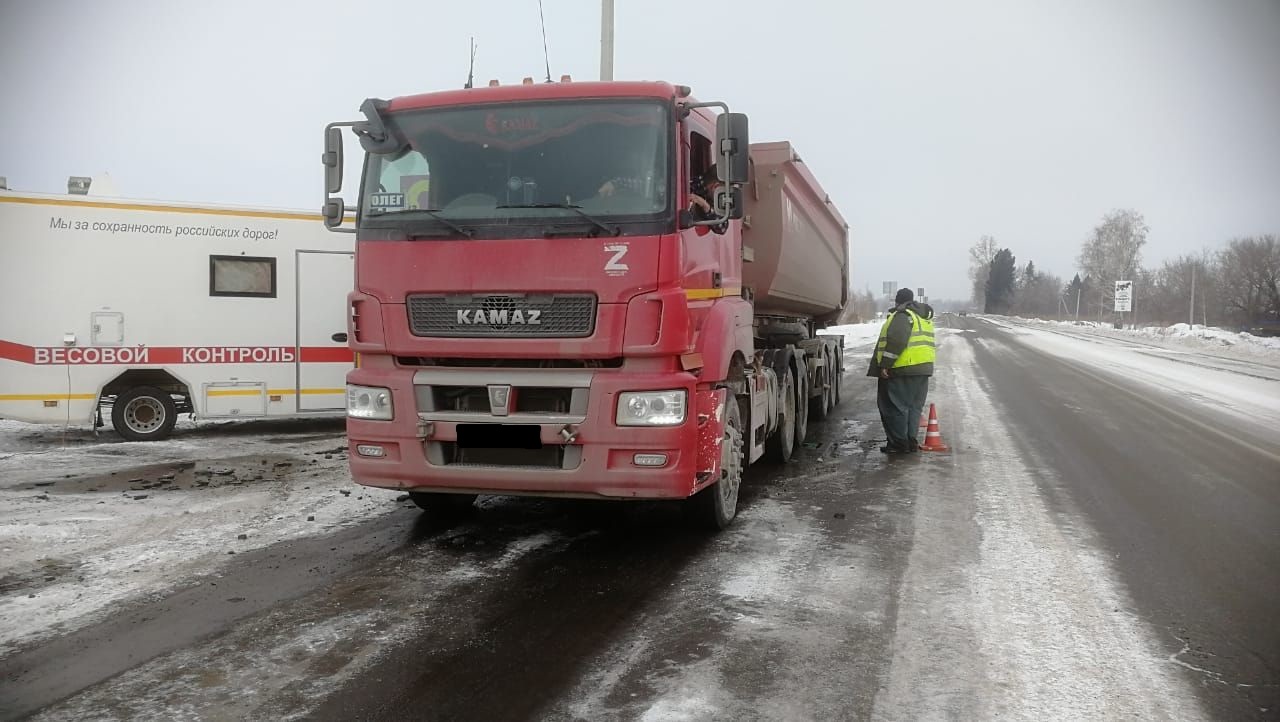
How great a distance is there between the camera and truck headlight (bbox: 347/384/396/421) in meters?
5.53

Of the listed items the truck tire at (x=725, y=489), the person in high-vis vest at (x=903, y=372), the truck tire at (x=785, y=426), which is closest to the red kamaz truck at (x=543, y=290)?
the truck tire at (x=725, y=489)

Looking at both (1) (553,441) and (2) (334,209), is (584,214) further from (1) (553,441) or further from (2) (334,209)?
(2) (334,209)

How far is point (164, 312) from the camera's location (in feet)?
35.0

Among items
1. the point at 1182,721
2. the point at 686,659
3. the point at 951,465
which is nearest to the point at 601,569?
the point at 686,659

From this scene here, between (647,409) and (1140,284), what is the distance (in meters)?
104

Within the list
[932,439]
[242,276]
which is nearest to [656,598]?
[932,439]

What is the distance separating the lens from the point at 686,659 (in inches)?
156

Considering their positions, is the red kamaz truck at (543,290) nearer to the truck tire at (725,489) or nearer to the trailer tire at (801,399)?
the truck tire at (725,489)

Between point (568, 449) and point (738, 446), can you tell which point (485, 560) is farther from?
point (738, 446)

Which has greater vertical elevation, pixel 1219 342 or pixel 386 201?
pixel 386 201

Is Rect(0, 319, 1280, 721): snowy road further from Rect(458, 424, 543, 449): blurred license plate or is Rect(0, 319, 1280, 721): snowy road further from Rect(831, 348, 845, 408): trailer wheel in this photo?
Rect(831, 348, 845, 408): trailer wheel

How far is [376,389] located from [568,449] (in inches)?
51.9

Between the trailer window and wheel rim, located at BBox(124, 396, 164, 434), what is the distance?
153 cm

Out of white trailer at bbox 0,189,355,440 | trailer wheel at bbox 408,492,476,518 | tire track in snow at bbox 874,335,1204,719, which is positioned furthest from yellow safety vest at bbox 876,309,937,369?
white trailer at bbox 0,189,355,440
